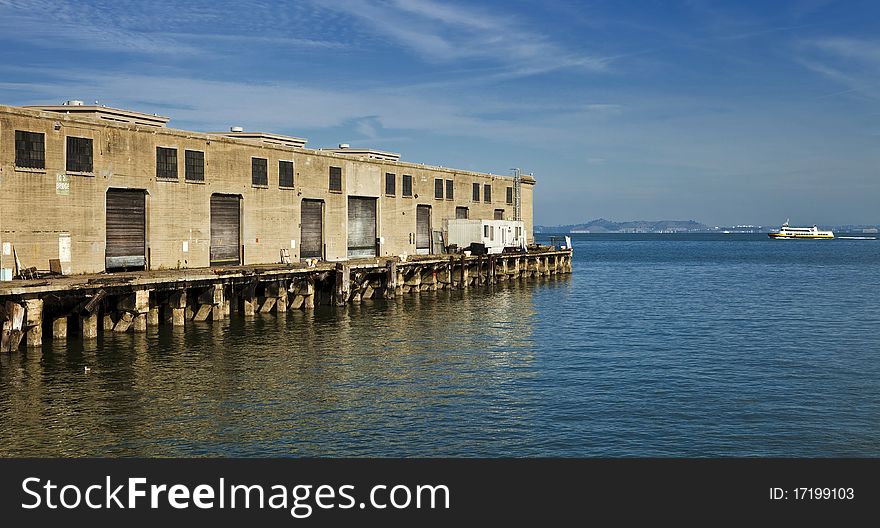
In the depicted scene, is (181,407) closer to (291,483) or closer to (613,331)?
(291,483)

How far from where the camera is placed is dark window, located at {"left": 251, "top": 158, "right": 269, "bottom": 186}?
59812 mm

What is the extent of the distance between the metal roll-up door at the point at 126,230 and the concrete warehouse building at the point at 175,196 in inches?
2.8

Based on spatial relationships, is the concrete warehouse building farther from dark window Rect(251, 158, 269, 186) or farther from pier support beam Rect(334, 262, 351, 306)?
pier support beam Rect(334, 262, 351, 306)

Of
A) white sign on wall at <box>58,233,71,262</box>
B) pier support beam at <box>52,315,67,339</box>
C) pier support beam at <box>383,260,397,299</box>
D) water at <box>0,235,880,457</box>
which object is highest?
white sign on wall at <box>58,233,71,262</box>

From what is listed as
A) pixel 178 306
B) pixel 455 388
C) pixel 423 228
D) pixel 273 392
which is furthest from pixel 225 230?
pixel 455 388

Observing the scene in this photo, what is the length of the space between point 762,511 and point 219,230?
45.8 meters

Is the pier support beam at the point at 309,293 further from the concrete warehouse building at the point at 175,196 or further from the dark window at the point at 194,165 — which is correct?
the dark window at the point at 194,165

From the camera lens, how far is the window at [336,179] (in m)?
68.5

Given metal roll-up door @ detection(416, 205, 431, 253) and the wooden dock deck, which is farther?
metal roll-up door @ detection(416, 205, 431, 253)

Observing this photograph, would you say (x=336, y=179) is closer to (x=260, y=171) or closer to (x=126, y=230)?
(x=260, y=171)

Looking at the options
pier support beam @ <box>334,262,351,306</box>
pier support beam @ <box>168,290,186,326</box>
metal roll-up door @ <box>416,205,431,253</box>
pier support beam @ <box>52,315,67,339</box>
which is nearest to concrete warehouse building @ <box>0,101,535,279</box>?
metal roll-up door @ <box>416,205,431,253</box>

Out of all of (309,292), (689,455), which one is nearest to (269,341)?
(309,292)

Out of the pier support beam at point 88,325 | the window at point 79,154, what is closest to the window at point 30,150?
the window at point 79,154

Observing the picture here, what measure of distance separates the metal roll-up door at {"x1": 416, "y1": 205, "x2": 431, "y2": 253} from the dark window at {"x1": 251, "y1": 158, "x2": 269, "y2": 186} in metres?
23.3
